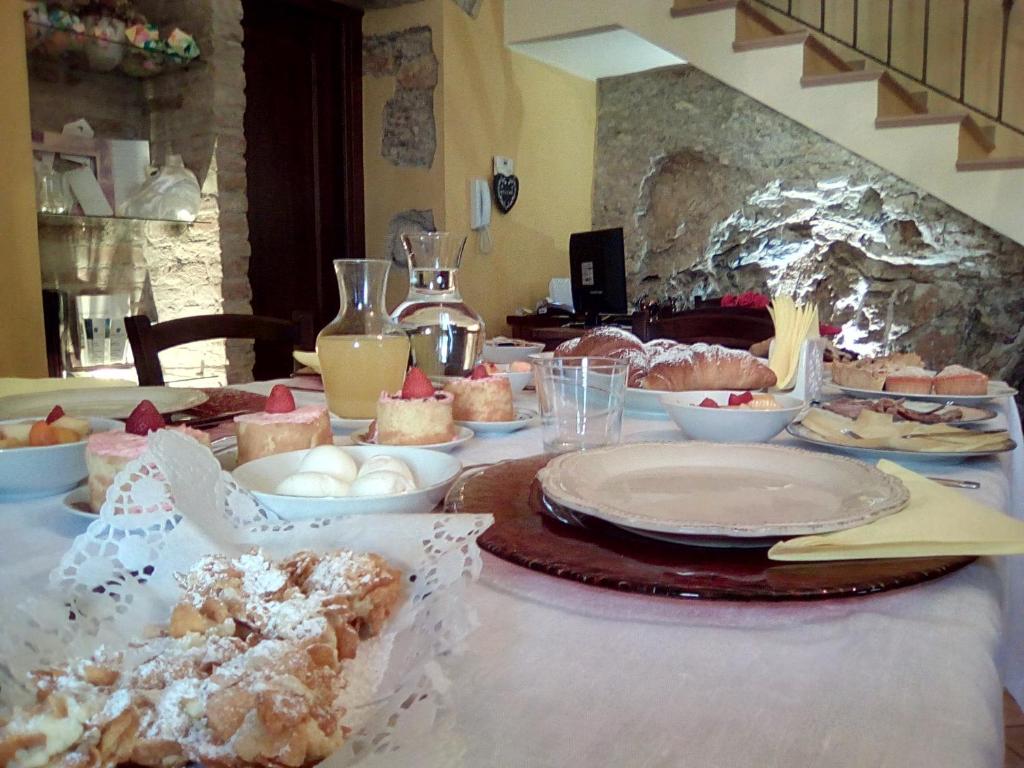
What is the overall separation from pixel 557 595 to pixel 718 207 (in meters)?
4.42

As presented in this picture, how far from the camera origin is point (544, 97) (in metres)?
4.61

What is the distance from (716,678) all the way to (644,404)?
2.67 feet

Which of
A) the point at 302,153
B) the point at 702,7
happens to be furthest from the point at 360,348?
the point at 702,7

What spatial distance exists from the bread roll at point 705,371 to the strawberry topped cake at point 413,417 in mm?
415

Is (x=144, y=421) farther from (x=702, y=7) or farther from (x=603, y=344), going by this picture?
(x=702, y=7)

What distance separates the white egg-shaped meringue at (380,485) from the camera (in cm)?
60

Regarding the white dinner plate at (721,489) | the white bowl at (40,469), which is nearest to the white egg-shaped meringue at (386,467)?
the white dinner plate at (721,489)

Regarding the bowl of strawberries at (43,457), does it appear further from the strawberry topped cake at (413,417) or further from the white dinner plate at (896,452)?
the white dinner plate at (896,452)

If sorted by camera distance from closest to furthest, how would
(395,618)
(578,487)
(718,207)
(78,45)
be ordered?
(395,618) → (578,487) → (78,45) → (718,207)

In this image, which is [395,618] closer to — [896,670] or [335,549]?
[335,549]

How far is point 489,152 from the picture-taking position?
416 cm

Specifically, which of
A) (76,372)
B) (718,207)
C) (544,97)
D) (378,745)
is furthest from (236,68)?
(378,745)

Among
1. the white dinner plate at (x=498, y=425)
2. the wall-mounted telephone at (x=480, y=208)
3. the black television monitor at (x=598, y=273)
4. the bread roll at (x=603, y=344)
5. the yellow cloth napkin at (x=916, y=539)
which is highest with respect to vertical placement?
the wall-mounted telephone at (x=480, y=208)

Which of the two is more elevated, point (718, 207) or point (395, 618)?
point (718, 207)
